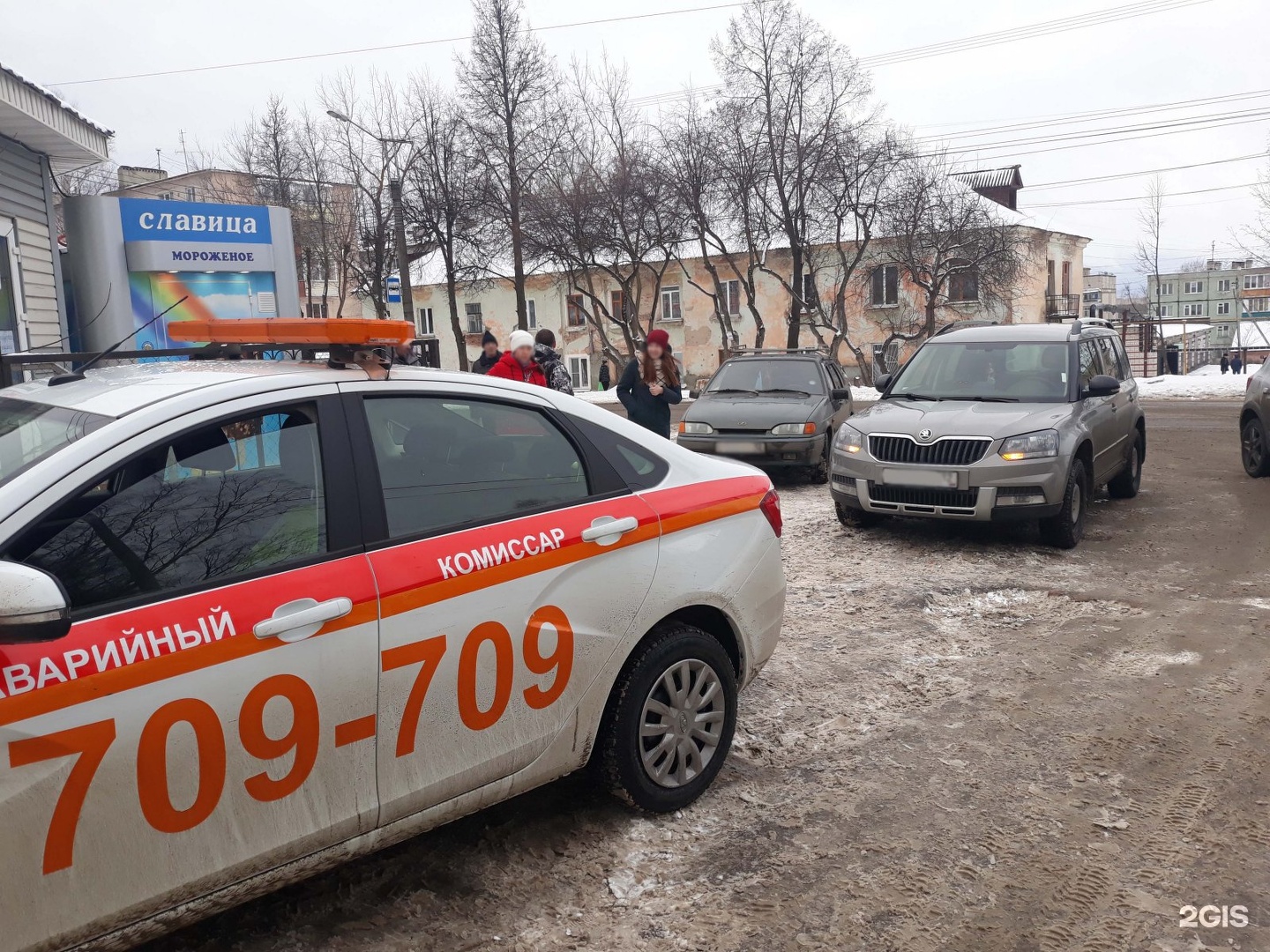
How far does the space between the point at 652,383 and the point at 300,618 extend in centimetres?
676

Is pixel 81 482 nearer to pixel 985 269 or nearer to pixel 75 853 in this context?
pixel 75 853

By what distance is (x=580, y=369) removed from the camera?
4878 cm

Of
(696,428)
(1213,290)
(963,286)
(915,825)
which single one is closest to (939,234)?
(963,286)

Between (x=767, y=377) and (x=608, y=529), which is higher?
(x=767, y=377)

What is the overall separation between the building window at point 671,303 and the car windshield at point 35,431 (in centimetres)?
4331

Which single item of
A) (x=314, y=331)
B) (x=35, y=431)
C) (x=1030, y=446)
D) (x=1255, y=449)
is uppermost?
(x=314, y=331)

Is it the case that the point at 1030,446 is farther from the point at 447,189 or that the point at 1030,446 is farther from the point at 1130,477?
the point at 447,189

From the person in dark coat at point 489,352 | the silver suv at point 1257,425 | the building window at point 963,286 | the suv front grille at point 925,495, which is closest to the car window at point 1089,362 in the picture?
the suv front grille at point 925,495

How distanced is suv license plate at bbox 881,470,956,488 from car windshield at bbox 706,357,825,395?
14.9ft

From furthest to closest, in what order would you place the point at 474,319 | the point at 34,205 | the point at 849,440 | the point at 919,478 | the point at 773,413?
the point at 474,319, the point at 773,413, the point at 34,205, the point at 849,440, the point at 919,478

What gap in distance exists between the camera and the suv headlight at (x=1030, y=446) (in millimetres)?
7543

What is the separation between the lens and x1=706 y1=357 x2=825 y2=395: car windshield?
41.0 ft

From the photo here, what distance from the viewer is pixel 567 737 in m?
3.31

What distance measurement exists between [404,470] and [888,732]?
2.58 metres
